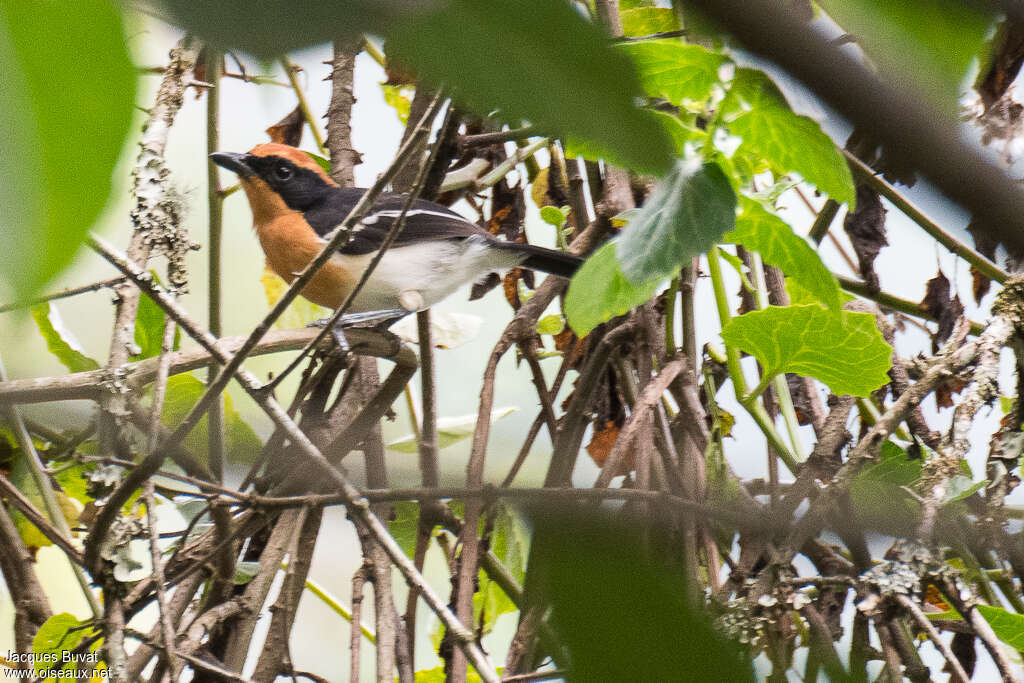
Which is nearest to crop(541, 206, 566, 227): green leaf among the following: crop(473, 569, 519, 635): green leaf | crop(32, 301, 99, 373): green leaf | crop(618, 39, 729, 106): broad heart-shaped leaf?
crop(473, 569, 519, 635): green leaf

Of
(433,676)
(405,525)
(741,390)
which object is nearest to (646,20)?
(741,390)

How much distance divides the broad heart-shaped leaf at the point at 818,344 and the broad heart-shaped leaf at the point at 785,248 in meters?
0.22

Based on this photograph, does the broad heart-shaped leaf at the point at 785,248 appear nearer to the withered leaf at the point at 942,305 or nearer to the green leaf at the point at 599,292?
the green leaf at the point at 599,292

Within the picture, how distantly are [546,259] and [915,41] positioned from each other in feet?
6.16

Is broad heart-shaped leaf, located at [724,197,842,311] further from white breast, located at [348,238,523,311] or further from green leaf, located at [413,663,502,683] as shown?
white breast, located at [348,238,523,311]

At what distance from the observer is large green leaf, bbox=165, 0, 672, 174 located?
0.71 ft

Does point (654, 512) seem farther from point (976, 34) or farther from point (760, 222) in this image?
point (760, 222)

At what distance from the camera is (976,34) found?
29 cm

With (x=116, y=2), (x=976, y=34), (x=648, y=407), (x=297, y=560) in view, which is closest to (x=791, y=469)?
(x=648, y=407)

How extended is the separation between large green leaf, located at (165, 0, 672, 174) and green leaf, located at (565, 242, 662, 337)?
2.91 ft

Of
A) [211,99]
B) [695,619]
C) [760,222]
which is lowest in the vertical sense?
[695,619]

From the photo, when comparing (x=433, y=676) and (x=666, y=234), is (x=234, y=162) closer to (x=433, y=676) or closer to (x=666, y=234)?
(x=433, y=676)

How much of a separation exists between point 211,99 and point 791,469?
4.83 ft

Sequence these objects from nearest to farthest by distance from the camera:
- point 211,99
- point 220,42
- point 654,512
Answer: point 220,42 → point 654,512 → point 211,99
